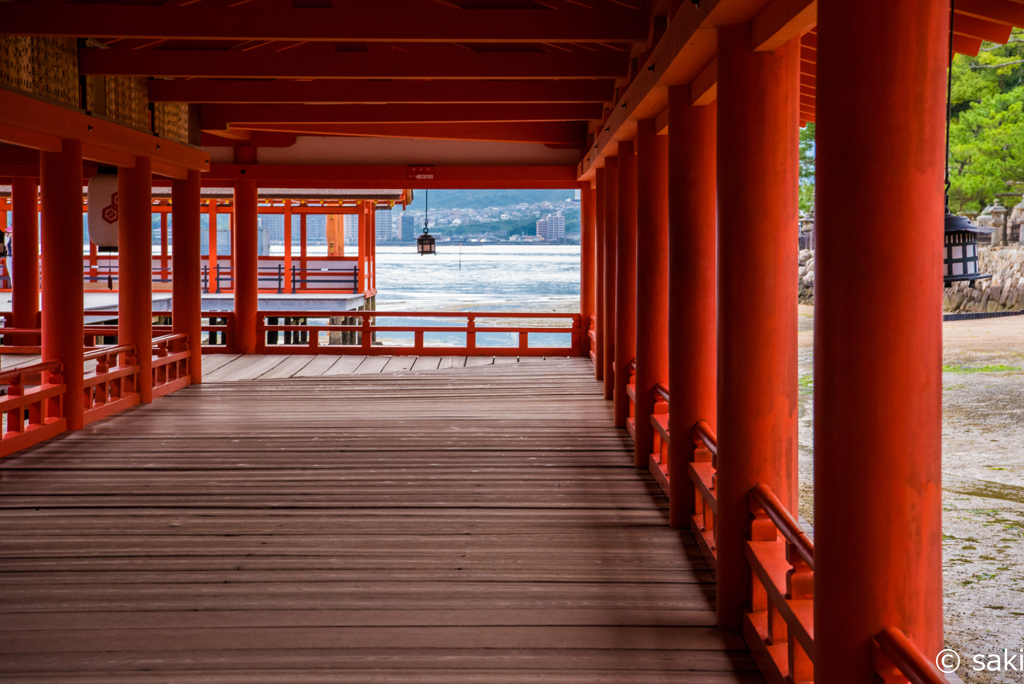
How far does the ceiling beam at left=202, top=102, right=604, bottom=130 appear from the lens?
9414 millimetres

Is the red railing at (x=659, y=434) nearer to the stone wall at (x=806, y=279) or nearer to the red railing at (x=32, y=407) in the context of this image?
the red railing at (x=32, y=407)

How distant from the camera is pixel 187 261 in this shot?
10.1 meters

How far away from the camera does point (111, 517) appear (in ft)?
16.6

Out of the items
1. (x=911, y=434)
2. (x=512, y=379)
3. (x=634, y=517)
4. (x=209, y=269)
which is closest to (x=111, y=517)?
(x=634, y=517)

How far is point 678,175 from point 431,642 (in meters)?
2.60

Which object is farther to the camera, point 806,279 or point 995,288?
point 806,279

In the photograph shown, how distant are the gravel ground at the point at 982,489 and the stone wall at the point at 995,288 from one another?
53.2 inches

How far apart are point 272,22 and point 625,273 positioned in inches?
127

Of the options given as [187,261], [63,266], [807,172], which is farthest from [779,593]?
[807,172]

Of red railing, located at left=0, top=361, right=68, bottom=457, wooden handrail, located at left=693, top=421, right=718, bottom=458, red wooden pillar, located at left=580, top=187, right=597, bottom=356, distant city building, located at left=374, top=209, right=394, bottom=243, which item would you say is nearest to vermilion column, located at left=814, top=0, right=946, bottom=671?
wooden handrail, located at left=693, top=421, right=718, bottom=458

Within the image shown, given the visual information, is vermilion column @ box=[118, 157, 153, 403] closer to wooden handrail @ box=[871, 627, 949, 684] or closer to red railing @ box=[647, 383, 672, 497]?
red railing @ box=[647, 383, 672, 497]

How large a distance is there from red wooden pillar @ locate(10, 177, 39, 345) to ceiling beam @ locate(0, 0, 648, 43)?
7157mm

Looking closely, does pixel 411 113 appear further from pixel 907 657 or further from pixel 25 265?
pixel 907 657

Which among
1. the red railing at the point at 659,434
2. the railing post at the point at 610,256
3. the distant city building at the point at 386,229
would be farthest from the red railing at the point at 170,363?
the distant city building at the point at 386,229
